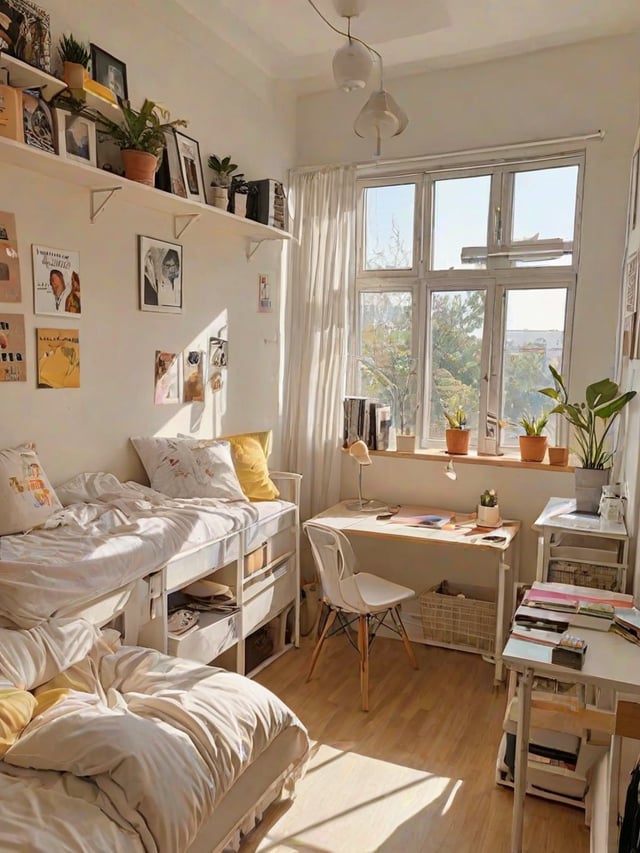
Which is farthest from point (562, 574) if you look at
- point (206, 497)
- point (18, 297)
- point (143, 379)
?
point (18, 297)

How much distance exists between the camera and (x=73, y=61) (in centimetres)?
234

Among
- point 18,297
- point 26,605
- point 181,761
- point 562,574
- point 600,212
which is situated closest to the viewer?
point 181,761

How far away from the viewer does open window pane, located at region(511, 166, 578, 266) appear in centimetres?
346

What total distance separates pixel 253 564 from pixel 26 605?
1315 millimetres

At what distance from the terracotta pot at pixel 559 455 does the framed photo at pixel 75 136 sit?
2536mm

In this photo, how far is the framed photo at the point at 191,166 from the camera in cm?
289

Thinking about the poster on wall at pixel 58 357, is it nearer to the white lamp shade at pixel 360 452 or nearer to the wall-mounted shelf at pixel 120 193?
the wall-mounted shelf at pixel 120 193

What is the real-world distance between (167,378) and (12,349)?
0.84 metres

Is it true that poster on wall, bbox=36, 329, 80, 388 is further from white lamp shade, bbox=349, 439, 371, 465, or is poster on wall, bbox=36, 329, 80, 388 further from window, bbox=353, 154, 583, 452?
window, bbox=353, 154, 583, 452

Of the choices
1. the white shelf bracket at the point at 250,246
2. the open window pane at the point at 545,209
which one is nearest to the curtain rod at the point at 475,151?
the open window pane at the point at 545,209

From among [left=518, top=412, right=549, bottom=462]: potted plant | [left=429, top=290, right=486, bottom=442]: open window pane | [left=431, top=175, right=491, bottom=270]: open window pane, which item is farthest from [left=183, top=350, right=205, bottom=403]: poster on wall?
[left=518, top=412, right=549, bottom=462]: potted plant

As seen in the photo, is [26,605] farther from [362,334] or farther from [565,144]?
[565,144]

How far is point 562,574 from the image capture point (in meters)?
2.77

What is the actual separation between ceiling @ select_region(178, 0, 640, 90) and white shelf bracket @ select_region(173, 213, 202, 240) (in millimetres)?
926
